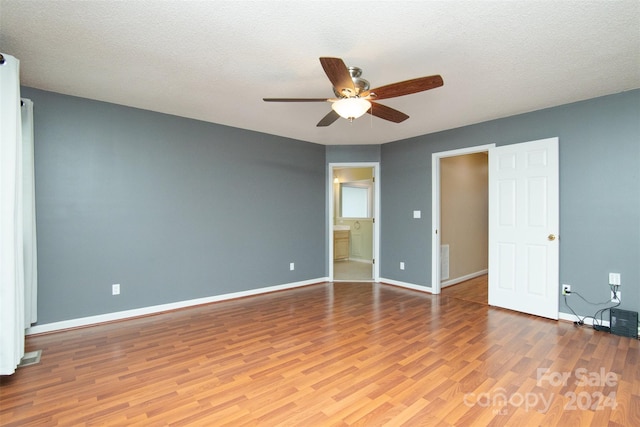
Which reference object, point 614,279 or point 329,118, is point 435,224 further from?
point 329,118

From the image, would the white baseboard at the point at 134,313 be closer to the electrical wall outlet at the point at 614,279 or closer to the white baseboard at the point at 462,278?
the white baseboard at the point at 462,278

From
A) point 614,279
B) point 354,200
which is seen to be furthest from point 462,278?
point 354,200

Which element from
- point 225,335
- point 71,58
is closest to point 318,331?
point 225,335

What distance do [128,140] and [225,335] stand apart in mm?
2503

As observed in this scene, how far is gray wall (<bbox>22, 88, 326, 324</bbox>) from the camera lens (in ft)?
10.1

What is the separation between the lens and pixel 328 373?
88.6 inches

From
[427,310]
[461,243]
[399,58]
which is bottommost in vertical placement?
[427,310]

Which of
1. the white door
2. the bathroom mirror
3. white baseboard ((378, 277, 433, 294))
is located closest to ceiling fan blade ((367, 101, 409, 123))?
the white door

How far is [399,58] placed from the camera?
234 cm

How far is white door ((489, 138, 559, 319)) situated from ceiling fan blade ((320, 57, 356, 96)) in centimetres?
265

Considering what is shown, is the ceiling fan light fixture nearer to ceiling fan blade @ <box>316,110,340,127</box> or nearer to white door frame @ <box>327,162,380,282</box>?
ceiling fan blade @ <box>316,110,340,127</box>

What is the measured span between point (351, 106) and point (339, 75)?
1.16ft

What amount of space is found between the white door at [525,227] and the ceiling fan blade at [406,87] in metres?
2.28

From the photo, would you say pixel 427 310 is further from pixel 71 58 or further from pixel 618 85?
pixel 71 58
